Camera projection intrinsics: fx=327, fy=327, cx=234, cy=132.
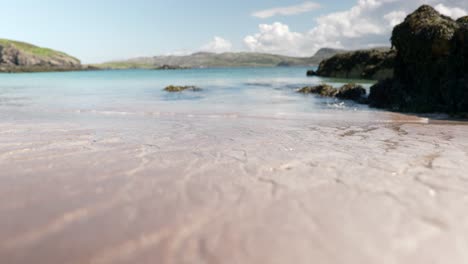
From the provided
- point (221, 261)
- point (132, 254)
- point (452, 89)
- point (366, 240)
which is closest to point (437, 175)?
point (366, 240)

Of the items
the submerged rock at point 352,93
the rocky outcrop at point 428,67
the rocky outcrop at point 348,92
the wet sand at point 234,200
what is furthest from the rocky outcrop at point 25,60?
the wet sand at point 234,200

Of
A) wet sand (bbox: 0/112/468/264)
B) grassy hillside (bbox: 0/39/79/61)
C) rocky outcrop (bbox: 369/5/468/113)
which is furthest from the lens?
grassy hillside (bbox: 0/39/79/61)

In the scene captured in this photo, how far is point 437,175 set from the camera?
14.1 feet

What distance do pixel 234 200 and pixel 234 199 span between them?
0.09 feet

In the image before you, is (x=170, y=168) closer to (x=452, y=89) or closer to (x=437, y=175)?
(x=437, y=175)

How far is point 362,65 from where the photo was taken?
4109 centimetres

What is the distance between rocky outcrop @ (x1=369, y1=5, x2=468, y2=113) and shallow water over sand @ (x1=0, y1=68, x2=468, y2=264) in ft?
18.4

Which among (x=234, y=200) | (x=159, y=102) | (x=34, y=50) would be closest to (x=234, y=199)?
(x=234, y=200)

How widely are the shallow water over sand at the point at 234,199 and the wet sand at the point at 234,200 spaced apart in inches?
0.6

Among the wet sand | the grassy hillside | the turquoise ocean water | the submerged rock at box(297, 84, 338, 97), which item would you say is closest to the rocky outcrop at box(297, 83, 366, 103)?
the submerged rock at box(297, 84, 338, 97)

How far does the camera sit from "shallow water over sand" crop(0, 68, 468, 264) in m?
2.62

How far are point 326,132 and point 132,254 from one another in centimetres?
596

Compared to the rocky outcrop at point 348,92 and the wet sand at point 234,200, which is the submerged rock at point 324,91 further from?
the wet sand at point 234,200

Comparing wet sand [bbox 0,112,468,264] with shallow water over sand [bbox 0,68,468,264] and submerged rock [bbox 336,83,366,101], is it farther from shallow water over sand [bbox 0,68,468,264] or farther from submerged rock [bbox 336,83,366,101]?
submerged rock [bbox 336,83,366,101]
